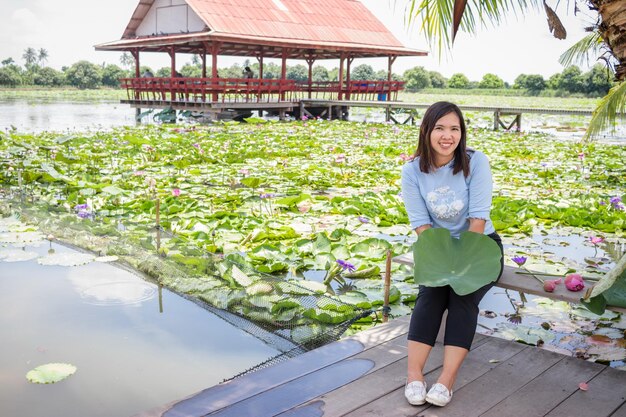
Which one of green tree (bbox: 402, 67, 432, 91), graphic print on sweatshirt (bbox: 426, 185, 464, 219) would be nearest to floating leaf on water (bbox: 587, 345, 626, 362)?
graphic print on sweatshirt (bbox: 426, 185, 464, 219)

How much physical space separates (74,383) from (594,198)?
4754 mm

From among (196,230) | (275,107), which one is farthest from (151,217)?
(275,107)

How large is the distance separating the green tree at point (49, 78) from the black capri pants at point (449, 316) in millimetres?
58727

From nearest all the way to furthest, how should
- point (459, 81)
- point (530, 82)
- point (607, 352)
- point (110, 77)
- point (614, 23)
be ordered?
point (607, 352) < point (614, 23) < point (530, 82) < point (110, 77) < point (459, 81)

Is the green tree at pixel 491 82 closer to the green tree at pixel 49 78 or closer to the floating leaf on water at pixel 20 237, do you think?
the green tree at pixel 49 78

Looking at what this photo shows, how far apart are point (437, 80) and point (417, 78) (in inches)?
122

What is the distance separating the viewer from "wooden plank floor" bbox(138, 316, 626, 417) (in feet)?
5.99

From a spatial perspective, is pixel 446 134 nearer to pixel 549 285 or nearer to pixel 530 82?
pixel 549 285

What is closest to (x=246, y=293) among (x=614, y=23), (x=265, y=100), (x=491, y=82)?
(x=614, y=23)

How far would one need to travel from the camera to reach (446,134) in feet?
7.37

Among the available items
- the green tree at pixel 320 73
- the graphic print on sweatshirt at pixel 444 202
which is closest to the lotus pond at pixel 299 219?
the graphic print on sweatshirt at pixel 444 202

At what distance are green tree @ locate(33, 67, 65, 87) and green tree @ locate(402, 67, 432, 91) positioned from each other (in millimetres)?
31783

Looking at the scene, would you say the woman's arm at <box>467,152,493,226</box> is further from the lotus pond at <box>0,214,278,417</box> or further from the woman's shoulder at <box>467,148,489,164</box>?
the lotus pond at <box>0,214,278,417</box>

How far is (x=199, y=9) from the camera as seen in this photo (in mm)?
16656
